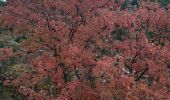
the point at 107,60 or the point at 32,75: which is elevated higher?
the point at 107,60

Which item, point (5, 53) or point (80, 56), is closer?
point (80, 56)

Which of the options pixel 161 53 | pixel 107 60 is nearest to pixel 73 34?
pixel 107 60

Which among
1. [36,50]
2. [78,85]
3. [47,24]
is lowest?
[78,85]

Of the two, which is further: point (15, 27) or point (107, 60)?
point (15, 27)

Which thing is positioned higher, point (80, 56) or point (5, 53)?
point (80, 56)

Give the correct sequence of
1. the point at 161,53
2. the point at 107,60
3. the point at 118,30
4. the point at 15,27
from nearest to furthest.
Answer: the point at 107,60 → the point at 161,53 → the point at 15,27 → the point at 118,30

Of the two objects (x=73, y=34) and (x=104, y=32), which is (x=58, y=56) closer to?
(x=73, y=34)

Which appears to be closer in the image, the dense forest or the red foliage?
the dense forest

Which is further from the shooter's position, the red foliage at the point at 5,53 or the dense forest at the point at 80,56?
the red foliage at the point at 5,53
